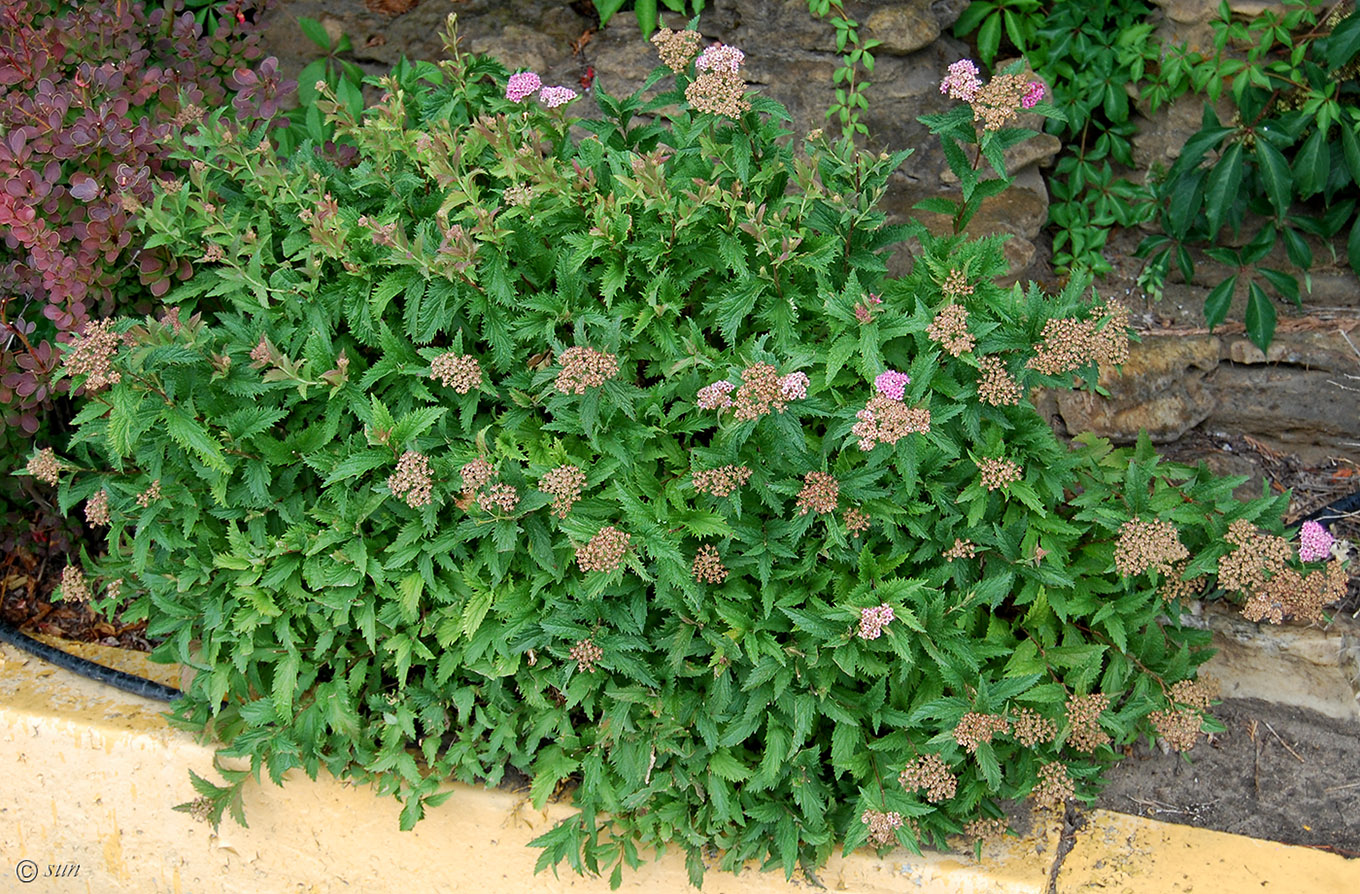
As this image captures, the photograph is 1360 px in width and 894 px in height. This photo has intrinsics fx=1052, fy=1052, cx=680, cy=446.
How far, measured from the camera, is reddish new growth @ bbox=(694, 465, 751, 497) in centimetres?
237

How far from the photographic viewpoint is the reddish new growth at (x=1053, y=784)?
8.29 feet

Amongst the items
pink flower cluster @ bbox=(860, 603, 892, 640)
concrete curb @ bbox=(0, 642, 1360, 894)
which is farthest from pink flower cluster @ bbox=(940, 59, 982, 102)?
concrete curb @ bbox=(0, 642, 1360, 894)

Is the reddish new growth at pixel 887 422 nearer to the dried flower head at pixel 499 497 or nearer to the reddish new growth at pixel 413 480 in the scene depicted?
the dried flower head at pixel 499 497

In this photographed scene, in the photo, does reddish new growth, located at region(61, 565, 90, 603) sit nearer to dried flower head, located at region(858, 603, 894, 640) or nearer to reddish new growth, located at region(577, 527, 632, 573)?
reddish new growth, located at region(577, 527, 632, 573)

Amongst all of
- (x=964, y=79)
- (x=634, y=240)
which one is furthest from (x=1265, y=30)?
(x=634, y=240)

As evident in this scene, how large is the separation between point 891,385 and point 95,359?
180 cm

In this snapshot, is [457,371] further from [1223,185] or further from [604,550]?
[1223,185]

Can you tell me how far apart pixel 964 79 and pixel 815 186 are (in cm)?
42

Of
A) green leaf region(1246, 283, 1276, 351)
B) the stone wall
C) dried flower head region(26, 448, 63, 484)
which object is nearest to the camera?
dried flower head region(26, 448, 63, 484)

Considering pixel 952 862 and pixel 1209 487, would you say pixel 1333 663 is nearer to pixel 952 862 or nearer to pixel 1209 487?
pixel 1209 487

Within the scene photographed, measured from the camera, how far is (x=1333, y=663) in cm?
300

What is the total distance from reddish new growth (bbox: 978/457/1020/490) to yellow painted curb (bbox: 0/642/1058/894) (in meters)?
0.94

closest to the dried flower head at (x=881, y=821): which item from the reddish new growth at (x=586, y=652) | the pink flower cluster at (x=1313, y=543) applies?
the reddish new growth at (x=586, y=652)

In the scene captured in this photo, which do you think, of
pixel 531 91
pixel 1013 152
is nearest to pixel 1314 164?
pixel 1013 152
